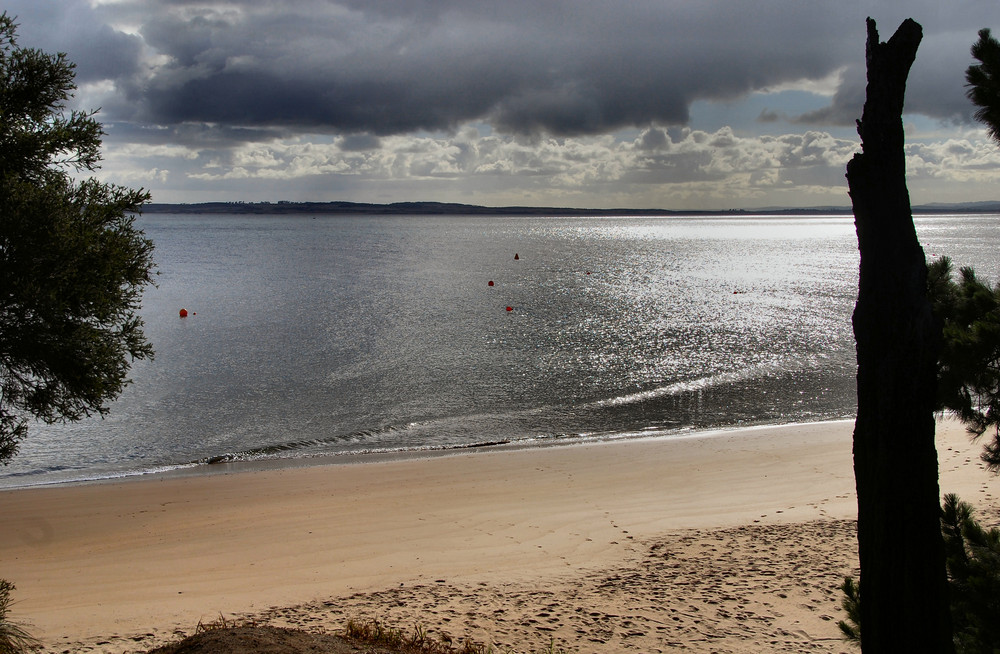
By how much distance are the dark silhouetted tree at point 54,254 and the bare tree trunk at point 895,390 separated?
847 centimetres

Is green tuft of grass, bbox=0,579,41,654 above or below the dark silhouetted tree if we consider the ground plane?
below

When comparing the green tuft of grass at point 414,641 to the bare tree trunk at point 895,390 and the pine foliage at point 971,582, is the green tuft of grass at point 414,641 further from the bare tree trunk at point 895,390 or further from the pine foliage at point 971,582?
the bare tree trunk at point 895,390

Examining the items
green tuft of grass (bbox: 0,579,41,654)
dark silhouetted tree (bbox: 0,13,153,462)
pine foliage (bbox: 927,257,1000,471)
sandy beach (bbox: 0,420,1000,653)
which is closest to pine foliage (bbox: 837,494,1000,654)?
pine foliage (bbox: 927,257,1000,471)

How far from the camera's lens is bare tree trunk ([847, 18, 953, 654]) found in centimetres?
365

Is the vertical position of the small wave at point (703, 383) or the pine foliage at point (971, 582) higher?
the pine foliage at point (971, 582)

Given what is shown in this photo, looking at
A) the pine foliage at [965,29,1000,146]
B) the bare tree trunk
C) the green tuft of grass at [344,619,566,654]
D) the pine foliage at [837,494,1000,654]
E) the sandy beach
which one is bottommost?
the sandy beach

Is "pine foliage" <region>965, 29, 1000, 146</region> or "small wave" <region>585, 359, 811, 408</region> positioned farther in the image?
"small wave" <region>585, 359, 811, 408</region>

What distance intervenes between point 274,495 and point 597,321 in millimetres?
25501

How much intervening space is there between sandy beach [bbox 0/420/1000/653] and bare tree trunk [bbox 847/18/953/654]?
11.4ft

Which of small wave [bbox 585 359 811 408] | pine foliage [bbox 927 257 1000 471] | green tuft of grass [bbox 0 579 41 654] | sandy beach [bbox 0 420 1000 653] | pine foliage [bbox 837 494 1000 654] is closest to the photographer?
pine foliage [bbox 837 494 1000 654]

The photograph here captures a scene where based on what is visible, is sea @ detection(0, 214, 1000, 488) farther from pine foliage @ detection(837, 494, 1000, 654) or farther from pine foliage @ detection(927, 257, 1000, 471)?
pine foliage @ detection(837, 494, 1000, 654)

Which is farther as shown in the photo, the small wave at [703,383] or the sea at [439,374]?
the small wave at [703,383]

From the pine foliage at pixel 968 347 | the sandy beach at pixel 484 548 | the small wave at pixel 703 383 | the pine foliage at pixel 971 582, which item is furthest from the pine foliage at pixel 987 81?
the small wave at pixel 703 383

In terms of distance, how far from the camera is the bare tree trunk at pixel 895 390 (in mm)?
3650
